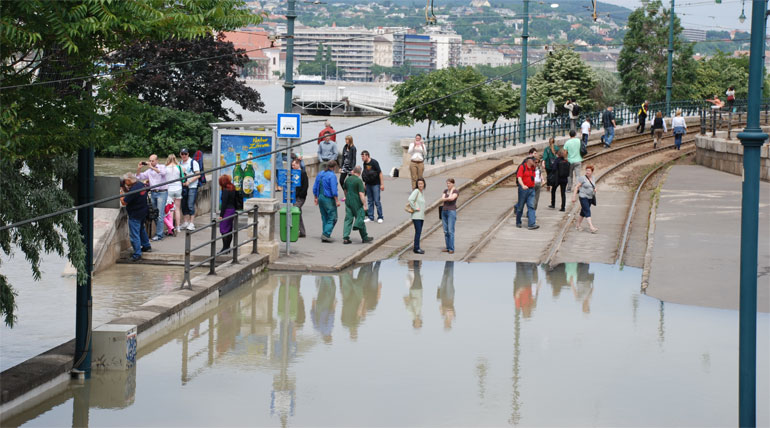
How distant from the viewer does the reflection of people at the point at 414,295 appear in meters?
15.2

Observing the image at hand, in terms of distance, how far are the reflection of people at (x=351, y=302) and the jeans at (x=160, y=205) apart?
12.7 feet

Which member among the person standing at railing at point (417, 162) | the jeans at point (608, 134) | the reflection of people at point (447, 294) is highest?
the jeans at point (608, 134)

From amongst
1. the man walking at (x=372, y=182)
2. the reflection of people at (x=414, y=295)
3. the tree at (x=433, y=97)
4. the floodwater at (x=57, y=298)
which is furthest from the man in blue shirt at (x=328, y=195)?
the tree at (x=433, y=97)

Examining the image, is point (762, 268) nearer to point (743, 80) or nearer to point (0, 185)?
point (0, 185)

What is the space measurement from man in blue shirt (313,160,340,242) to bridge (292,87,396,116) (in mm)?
103257

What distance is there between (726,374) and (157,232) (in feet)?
37.1

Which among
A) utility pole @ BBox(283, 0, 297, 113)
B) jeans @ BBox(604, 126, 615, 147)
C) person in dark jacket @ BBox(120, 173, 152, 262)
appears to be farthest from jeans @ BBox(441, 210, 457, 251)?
jeans @ BBox(604, 126, 615, 147)

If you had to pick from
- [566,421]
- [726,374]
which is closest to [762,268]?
[726,374]

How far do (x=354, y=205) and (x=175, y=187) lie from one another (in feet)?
11.0

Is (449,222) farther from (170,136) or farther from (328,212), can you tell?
(170,136)

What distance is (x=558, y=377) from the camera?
39.7 ft

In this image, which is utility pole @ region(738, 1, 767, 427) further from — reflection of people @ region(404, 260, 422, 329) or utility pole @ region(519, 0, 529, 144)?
utility pole @ region(519, 0, 529, 144)

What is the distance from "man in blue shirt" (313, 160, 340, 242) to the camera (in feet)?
66.1

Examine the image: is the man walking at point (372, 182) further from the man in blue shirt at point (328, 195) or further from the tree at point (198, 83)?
the tree at point (198, 83)
